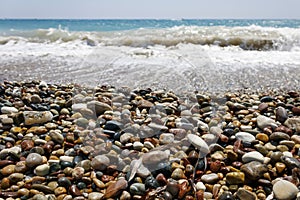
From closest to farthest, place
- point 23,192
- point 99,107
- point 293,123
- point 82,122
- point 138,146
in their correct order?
point 23,192
point 138,146
point 293,123
point 82,122
point 99,107

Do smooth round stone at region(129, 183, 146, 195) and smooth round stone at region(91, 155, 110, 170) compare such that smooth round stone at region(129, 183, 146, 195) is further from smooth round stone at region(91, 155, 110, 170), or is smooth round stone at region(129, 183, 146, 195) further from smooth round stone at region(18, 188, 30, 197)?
smooth round stone at region(18, 188, 30, 197)

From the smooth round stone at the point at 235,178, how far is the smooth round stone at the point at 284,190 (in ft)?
0.58

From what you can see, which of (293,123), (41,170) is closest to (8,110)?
(41,170)

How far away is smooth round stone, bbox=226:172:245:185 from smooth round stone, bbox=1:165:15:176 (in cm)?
127

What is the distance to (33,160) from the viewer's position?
2025 mm

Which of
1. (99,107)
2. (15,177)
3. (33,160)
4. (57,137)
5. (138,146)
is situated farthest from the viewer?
(99,107)

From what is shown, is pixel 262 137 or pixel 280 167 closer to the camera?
pixel 280 167

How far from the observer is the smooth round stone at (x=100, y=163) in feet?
6.54

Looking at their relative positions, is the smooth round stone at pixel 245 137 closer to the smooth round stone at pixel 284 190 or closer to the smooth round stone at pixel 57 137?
the smooth round stone at pixel 284 190

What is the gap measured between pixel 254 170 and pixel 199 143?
0.39 m

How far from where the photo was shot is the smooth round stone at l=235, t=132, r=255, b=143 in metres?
2.22

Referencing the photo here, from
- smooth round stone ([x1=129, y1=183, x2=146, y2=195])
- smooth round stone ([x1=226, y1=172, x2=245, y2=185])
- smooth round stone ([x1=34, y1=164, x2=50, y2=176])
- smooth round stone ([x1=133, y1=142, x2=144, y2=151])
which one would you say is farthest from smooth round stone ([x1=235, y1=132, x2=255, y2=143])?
smooth round stone ([x1=34, y1=164, x2=50, y2=176])

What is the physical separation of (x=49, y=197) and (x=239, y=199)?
1007mm

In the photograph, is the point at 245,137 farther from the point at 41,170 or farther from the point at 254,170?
the point at 41,170
